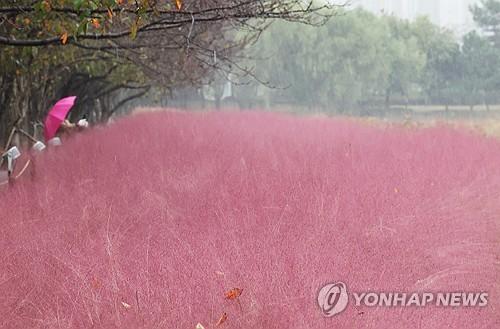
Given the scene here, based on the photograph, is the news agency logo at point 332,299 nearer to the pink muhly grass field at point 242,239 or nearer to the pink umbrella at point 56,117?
the pink muhly grass field at point 242,239

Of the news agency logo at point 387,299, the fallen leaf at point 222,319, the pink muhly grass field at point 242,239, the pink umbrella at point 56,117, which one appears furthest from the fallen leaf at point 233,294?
the pink umbrella at point 56,117

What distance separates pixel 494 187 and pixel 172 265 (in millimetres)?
6264

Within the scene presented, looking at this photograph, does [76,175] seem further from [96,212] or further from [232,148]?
[232,148]

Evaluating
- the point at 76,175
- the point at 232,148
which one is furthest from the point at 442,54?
the point at 76,175

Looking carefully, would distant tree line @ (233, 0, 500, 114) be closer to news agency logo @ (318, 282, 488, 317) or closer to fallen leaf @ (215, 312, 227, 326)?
news agency logo @ (318, 282, 488, 317)

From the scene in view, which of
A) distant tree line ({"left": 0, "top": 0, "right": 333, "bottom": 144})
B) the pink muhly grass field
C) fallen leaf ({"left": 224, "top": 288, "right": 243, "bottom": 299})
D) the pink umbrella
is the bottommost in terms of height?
the pink muhly grass field

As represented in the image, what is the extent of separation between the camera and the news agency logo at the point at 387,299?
4.28 metres

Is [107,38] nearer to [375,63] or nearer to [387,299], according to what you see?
[387,299]

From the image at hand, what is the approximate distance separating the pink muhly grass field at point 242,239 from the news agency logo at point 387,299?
7 centimetres

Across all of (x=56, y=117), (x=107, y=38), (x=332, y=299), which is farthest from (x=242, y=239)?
(x=56, y=117)

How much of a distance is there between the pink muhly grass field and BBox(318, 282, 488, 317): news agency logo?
69mm

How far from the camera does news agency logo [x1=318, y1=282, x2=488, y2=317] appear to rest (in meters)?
4.28

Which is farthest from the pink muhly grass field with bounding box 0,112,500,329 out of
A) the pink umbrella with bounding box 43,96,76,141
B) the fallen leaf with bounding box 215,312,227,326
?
the pink umbrella with bounding box 43,96,76,141

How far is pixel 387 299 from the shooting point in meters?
4.51
